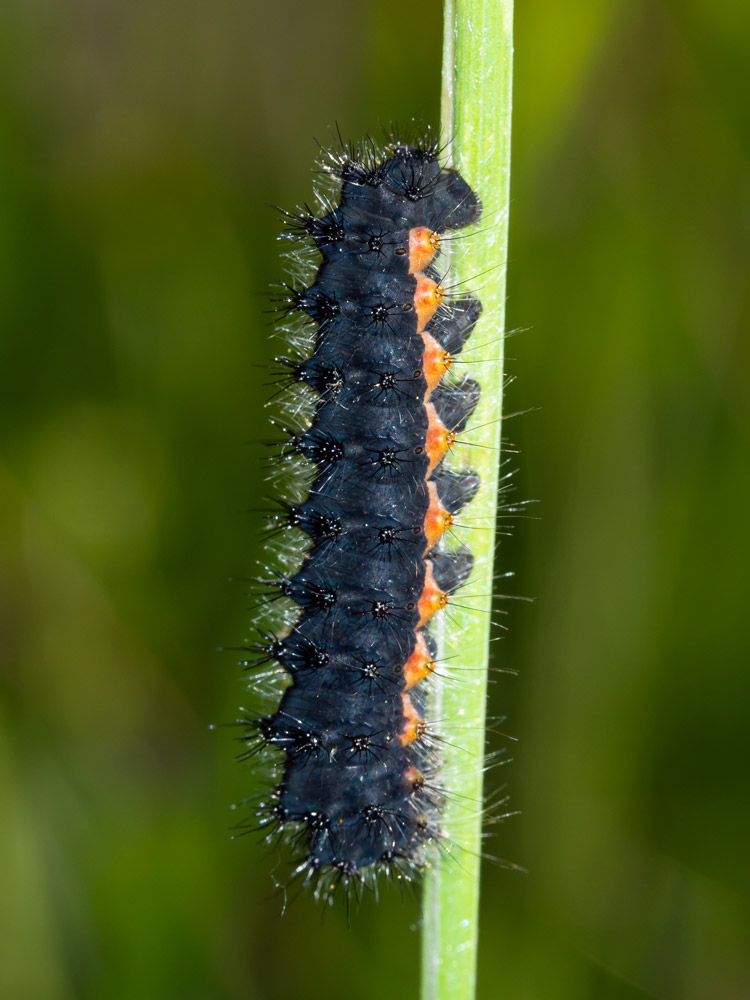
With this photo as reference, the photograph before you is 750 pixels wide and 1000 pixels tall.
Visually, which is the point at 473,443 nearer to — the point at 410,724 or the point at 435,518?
the point at 435,518

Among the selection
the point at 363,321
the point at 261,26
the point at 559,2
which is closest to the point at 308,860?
the point at 363,321

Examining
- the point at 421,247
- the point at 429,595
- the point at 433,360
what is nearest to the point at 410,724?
the point at 429,595

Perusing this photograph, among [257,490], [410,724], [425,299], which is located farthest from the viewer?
[257,490]

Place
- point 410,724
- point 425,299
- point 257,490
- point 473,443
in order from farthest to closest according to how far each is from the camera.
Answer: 1. point 257,490
2. point 410,724
3. point 425,299
4. point 473,443

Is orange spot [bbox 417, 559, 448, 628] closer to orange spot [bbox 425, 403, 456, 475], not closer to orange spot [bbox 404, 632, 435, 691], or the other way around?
orange spot [bbox 404, 632, 435, 691]

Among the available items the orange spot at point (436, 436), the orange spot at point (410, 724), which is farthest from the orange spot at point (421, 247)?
the orange spot at point (410, 724)

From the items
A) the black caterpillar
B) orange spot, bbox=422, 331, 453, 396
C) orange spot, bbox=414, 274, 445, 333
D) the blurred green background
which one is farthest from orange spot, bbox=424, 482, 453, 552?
the blurred green background

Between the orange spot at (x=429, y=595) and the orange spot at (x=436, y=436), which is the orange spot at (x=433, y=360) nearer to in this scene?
the orange spot at (x=436, y=436)
